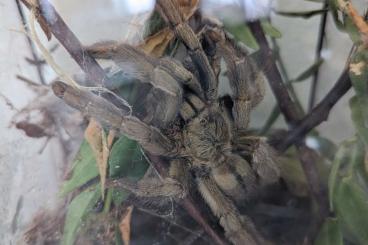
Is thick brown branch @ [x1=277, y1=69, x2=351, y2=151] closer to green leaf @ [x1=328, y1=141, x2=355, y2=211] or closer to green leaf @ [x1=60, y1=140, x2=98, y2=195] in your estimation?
green leaf @ [x1=328, y1=141, x2=355, y2=211]

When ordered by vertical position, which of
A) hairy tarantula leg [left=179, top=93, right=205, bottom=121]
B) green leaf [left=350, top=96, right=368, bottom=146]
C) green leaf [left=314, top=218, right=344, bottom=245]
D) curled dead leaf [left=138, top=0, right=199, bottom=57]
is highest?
curled dead leaf [left=138, top=0, right=199, bottom=57]

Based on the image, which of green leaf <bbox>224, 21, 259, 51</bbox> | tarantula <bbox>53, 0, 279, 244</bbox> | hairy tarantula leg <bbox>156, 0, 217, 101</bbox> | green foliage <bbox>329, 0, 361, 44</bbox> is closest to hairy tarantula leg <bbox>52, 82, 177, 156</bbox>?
tarantula <bbox>53, 0, 279, 244</bbox>

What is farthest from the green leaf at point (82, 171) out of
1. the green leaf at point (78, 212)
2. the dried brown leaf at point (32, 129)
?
the dried brown leaf at point (32, 129)

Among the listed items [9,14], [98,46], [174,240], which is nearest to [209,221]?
[174,240]

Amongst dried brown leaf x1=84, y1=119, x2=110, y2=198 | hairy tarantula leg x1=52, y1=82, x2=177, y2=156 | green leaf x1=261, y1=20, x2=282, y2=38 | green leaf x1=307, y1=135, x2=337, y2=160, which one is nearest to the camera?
hairy tarantula leg x1=52, y1=82, x2=177, y2=156

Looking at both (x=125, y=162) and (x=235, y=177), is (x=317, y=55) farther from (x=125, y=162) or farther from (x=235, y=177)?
(x=125, y=162)

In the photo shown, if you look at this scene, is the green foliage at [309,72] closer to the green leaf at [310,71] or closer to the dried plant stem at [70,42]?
the green leaf at [310,71]

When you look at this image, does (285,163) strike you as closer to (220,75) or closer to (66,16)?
(220,75)
